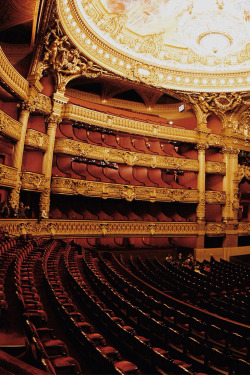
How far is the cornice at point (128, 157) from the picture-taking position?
7898 mm

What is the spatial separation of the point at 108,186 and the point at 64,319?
6268 mm

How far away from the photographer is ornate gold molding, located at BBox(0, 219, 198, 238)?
20.7 ft

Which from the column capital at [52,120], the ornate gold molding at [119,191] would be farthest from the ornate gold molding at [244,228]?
the column capital at [52,120]

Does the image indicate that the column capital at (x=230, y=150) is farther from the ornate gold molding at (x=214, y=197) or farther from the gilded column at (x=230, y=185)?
the ornate gold molding at (x=214, y=197)

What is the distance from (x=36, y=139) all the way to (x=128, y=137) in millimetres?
3288

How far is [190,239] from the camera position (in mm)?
9625

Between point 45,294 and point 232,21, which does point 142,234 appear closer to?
point 45,294

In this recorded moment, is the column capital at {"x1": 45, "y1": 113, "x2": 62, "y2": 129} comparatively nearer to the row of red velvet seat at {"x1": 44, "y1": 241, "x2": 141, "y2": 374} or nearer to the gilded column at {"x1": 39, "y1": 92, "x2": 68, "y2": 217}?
the gilded column at {"x1": 39, "y1": 92, "x2": 68, "y2": 217}

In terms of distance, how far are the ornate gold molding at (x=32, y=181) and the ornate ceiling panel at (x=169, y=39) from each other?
3.47 meters

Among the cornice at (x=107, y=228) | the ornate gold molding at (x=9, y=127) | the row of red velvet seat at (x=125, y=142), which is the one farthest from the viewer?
the row of red velvet seat at (x=125, y=142)

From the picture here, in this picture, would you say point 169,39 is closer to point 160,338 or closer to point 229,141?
point 229,141

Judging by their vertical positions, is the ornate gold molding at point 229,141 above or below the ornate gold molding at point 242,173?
above

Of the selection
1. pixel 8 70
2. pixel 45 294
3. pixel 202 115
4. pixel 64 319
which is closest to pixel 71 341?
pixel 64 319

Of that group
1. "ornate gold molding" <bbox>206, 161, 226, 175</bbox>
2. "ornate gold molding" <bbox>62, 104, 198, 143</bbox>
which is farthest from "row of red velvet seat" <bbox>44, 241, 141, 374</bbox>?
"ornate gold molding" <bbox>206, 161, 226, 175</bbox>
